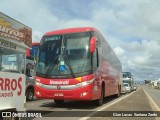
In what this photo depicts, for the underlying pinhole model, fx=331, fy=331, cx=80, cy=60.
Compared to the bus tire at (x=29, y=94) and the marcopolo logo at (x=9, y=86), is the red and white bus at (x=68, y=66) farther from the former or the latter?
the marcopolo logo at (x=9, y=86)

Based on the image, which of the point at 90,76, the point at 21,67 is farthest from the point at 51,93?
the point at 21,67

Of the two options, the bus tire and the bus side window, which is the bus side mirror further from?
the bus tire

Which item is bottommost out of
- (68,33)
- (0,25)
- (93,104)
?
(93,104)

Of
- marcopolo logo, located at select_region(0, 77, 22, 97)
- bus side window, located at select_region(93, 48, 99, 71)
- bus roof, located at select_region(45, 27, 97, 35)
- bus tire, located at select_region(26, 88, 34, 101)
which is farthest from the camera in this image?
bus tire, located at select_region(26, 88, 34, 101)

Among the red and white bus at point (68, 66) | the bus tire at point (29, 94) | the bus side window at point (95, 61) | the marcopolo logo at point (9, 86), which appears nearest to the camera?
the marcopolo logo at point (9, 86)

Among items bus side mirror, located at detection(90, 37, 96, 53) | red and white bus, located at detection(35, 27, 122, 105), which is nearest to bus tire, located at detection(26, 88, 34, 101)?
red and white bus, located at detection(35, 27, 122, 105)

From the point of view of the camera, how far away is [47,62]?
15453mm

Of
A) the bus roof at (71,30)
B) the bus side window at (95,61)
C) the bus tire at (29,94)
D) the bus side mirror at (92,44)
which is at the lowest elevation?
the bus tire at (29,94)

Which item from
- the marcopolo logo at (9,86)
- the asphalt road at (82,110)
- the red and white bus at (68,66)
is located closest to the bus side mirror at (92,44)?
the red and white bus at (68,66)

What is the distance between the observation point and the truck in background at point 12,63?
7.96 metres

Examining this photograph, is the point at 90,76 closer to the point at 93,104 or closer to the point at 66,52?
the point at 66,52

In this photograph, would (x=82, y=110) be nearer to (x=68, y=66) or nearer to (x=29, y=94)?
(x=68, y=66)

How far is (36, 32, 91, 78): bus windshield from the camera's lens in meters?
15.0

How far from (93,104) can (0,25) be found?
10.5 meters
